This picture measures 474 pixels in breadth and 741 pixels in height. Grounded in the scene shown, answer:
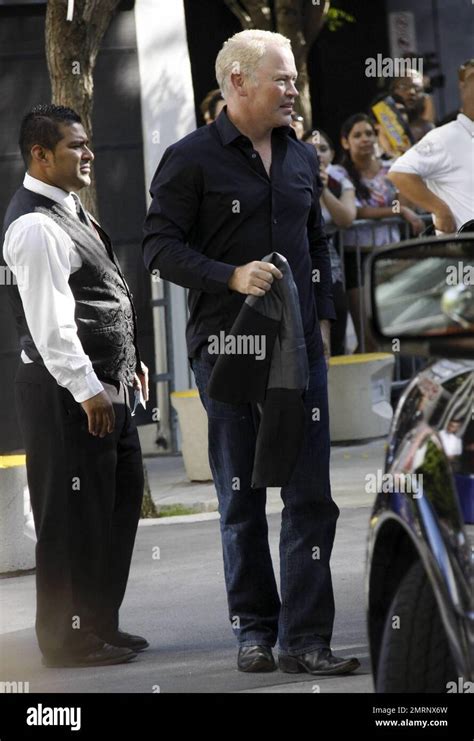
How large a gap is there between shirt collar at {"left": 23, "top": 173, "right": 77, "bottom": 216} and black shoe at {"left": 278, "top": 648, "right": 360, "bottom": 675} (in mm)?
1848

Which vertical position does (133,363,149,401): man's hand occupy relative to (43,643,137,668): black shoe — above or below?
above

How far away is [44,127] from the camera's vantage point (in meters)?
5.98

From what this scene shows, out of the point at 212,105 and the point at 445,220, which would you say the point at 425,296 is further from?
the point at 212,105

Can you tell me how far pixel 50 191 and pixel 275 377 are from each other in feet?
4.10

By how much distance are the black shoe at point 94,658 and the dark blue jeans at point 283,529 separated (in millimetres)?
568

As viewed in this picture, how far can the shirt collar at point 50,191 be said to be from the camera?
595 centimetres

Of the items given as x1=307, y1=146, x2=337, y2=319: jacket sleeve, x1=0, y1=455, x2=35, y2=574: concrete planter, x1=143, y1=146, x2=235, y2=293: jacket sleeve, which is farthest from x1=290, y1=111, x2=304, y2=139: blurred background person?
x1=0, y1=455, x2=35, y2=574: concrete planter

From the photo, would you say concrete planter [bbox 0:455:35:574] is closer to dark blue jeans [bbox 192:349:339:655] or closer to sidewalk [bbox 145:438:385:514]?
sidewalk [bbox 145:438:385:514]

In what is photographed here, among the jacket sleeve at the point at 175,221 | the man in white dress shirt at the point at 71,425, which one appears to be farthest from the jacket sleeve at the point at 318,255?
the man in white dress shirt at the point at 71,425

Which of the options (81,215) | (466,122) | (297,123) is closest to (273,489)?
(297,123)

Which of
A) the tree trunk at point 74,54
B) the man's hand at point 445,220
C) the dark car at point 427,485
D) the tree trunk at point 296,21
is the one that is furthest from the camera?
the tree trunk at point 296,21

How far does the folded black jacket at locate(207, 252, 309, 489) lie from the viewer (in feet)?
17.3

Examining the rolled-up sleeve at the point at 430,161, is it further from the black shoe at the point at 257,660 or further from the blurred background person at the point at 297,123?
the black shoe at the point at 257,660
